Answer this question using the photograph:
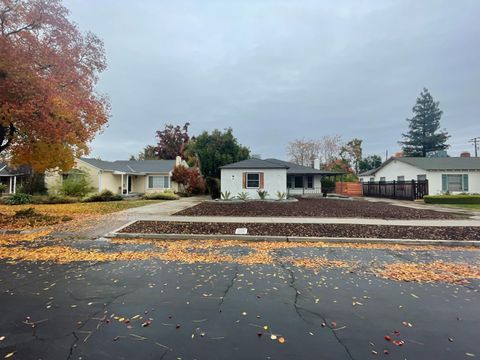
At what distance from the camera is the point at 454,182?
2372 cm

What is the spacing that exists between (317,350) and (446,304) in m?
2.34

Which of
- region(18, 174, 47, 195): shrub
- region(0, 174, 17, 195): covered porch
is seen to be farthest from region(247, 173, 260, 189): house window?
region(0, 174, 17, 195): covered porch

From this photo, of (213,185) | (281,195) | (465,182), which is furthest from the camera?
(213,185)

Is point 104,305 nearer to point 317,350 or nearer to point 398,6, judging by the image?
point 317,350

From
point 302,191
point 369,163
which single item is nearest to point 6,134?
point 302,191

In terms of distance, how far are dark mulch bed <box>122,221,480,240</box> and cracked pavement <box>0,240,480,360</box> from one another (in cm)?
323

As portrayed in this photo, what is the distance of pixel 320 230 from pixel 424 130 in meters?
50.4

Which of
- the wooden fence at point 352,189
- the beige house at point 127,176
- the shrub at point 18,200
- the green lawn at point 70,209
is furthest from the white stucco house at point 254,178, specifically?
the shrub at point 18,200

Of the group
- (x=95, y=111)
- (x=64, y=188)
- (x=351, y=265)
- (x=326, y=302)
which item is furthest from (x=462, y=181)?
(x=64, y=188)

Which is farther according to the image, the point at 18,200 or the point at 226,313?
the point at 18,200

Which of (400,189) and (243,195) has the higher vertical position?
(400,189)

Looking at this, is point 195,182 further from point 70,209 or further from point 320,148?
point 320,148

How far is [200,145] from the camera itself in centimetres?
3038

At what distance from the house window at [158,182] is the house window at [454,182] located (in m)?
27.2
